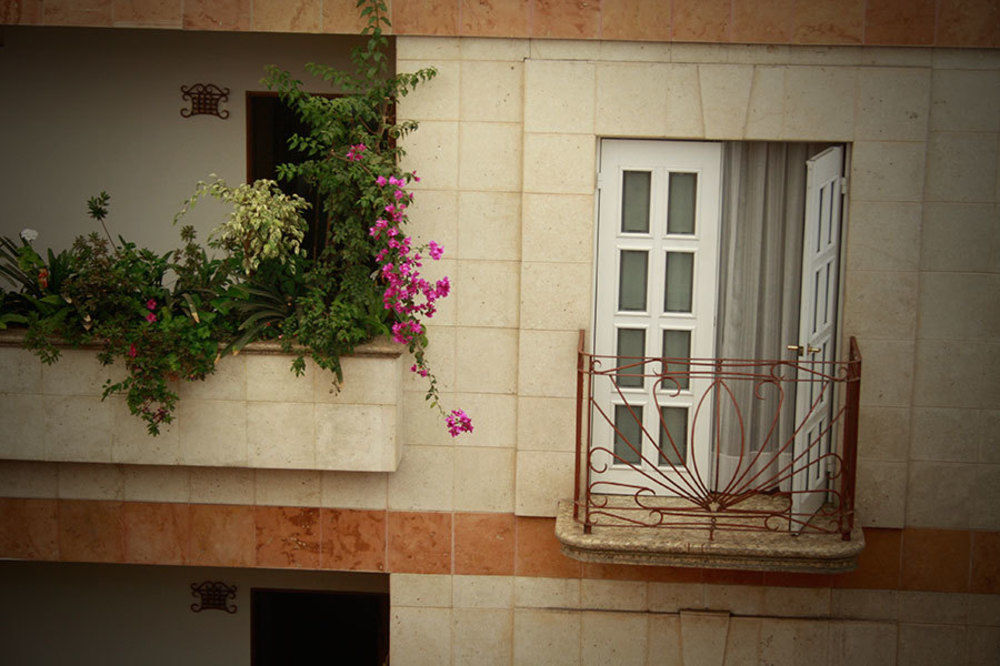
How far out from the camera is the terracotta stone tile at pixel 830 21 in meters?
5.04

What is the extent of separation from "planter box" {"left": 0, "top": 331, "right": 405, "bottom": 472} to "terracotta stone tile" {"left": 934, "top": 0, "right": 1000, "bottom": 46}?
360 cm

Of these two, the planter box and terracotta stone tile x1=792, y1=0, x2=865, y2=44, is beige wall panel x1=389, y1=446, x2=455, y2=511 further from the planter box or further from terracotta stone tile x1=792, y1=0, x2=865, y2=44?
terracotta stone tile x1=792, y1=0, x2=865, y2=44

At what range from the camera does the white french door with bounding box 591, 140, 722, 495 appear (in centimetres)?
533

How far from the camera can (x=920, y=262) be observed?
514cm

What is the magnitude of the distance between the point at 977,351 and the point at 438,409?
10.4ft

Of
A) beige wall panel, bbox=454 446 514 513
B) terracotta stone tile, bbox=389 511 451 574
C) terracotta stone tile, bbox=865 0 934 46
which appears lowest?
terracotta stone tile, bbox=389 511 451 574

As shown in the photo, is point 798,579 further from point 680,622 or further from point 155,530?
point 155,530

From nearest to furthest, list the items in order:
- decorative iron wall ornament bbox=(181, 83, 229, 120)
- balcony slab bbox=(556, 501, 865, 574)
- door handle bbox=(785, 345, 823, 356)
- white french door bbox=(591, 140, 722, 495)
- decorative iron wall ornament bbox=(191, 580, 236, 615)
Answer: balcony slab bbox=(556, 501, 865, 574), door handle bbox=(785, 345, 823, 356), white french door bbox=(591, 140, 722, 495), decorative iron wall ornament bbox=(181, 83, 229, 120), decorative iron wall ornament bbox=(191, 580, 236, 615)

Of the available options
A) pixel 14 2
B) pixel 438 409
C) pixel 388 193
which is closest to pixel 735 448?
pixel 438 409

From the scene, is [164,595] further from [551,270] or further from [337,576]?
[551,270]

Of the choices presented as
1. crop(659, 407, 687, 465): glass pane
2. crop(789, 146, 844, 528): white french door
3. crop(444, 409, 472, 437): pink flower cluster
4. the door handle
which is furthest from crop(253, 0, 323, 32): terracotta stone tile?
the door handle

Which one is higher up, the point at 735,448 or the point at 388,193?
the point at 388,193

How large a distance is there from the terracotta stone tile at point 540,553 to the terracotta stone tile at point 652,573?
0.16 meters

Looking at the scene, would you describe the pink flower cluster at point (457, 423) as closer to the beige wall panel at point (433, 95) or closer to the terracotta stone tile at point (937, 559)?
the beige wall panel at point (433, 95)
